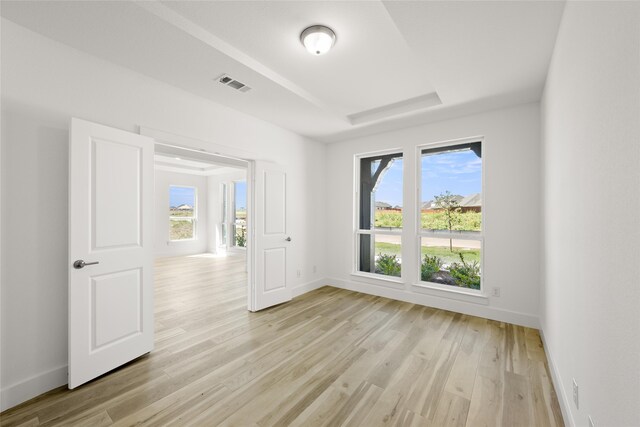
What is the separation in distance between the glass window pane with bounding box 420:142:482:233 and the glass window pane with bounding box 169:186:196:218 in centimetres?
757

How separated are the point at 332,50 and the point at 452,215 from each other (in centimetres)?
277

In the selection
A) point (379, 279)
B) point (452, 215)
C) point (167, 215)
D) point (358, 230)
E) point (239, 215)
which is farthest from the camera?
point (239, 215)

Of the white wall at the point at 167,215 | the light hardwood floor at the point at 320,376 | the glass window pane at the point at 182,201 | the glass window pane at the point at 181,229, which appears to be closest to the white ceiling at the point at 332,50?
the light hardwood floor at the point at 320,376

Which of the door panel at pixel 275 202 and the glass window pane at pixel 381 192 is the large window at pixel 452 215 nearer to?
the glass window pane at pixel 381 192

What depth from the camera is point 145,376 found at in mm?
2230

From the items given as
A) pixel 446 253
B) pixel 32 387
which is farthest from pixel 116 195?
pixel 446 253

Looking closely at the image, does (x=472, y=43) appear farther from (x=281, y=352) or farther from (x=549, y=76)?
(x=281, y=352)

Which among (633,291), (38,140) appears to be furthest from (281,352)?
(38,140)

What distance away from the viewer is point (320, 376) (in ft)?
7.37

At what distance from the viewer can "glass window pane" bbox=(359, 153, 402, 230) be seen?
14.6ft

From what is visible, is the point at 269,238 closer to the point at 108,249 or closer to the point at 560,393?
the point at 108,249

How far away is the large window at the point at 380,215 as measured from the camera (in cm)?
444

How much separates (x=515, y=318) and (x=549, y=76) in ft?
8.71

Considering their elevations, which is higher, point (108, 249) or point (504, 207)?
point (504, 207)
